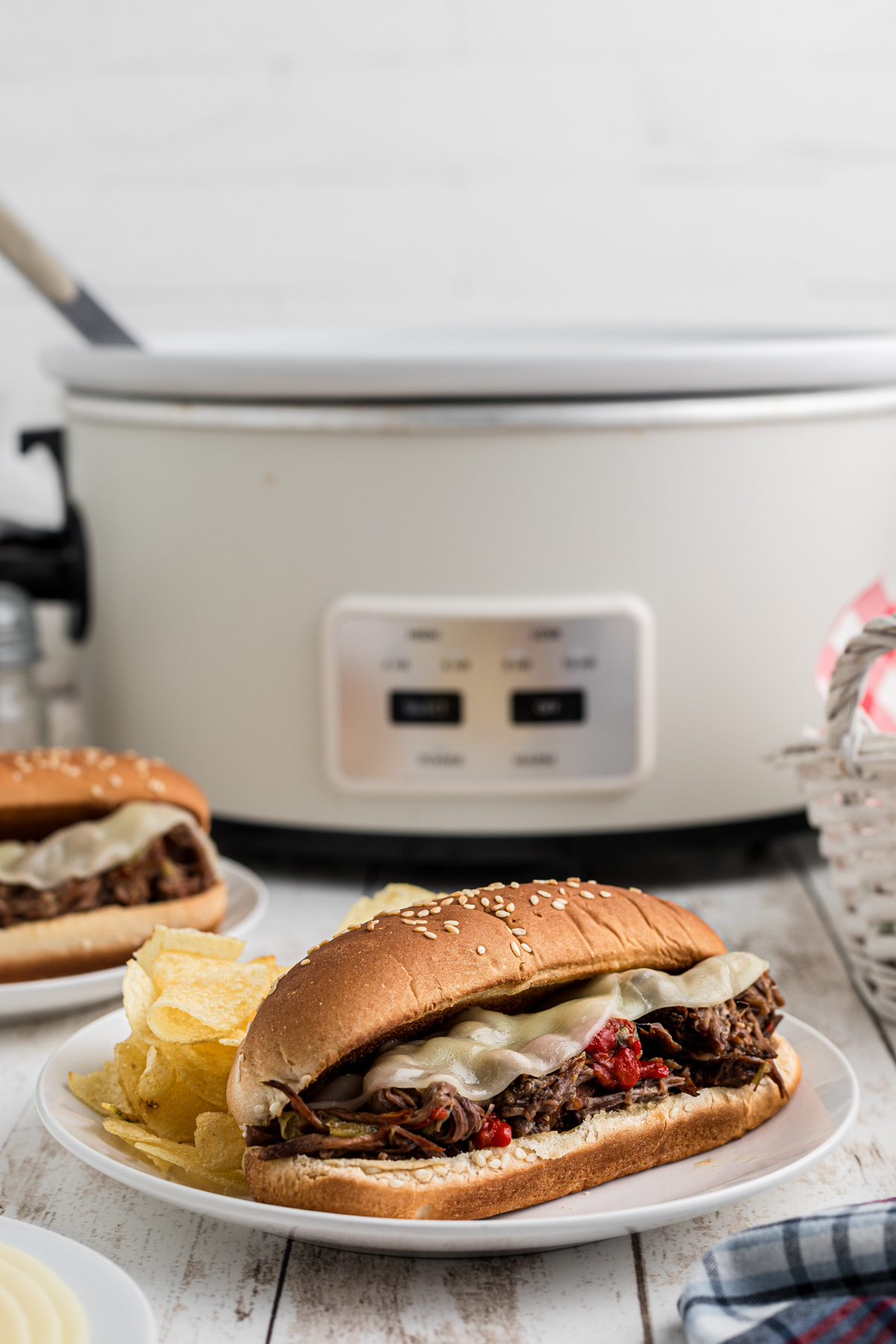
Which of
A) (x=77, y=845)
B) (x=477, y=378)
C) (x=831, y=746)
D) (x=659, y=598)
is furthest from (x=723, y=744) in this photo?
(x=77, y=845)

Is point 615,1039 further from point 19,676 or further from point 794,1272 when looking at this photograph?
point 19,676

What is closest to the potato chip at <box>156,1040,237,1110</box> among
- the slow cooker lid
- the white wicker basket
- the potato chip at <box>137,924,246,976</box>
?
the potato chip at <box>137,924,246,976</box>

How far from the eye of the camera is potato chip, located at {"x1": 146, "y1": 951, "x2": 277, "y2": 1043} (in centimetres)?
78

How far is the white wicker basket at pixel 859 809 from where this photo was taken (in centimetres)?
94

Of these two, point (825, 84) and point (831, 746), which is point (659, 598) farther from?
point (825, 84)

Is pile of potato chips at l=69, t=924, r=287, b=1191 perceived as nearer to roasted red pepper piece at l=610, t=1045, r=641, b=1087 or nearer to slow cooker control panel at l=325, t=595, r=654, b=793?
roasted red pepper piece at l=610, t=1045, r=641, b=1087

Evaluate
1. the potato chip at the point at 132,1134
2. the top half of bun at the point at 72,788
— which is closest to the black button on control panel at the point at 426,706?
the top half of bun at the point at 72,788

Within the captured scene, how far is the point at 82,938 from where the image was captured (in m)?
1.07

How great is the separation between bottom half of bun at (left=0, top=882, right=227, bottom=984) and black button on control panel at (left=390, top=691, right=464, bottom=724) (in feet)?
0.80

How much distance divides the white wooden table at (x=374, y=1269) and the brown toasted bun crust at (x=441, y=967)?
9 cm

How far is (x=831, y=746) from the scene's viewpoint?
0.98 metres

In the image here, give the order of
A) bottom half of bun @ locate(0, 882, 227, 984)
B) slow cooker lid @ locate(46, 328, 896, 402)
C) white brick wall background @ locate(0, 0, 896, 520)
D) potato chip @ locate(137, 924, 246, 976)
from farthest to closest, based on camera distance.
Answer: white brick wall background @ locate(0, 0, 896, 520)
slow cooker lid @ locate(46, 328, 896, 402)
bottom half of bun @ locate(0, 882, 227, 984)
potato chip @ locate(137, 924, 246, 976)

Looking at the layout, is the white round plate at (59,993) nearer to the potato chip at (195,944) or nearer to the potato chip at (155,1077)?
the potato chip at (195,944)

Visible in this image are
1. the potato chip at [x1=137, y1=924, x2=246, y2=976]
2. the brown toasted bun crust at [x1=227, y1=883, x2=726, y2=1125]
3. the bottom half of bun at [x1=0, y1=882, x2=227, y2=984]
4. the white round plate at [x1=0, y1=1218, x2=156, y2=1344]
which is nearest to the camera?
the white round plate at [x1=0, y1=1218, x2=156, y2=1344]
